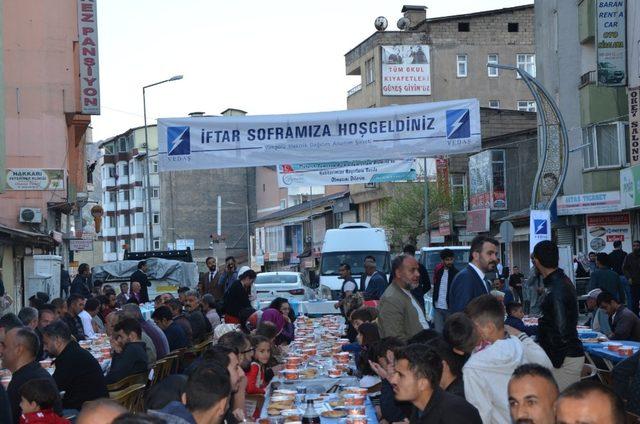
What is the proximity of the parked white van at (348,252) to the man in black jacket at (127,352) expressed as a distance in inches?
950

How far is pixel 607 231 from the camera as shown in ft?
127

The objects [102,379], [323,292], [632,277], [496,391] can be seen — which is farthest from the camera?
[323,292]

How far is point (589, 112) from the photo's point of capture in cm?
3916

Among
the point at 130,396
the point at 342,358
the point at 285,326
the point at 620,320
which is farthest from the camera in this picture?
the point at 285,326

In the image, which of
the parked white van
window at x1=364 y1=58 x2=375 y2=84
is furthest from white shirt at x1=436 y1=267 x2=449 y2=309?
window at x1=364 y1=58 x2=375 y2=84

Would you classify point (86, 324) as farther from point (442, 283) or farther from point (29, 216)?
point (29, 216)

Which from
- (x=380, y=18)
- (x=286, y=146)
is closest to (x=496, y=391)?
(x=286, y=146)

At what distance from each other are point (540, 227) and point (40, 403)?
1609cm

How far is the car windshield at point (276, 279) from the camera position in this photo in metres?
36.4

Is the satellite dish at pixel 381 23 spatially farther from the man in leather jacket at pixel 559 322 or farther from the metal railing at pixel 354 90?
the man in leather jacket at pixel 559 322

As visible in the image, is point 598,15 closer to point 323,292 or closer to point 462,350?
point 323,292

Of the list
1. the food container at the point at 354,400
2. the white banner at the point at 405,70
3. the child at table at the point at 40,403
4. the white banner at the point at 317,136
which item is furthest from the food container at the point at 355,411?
the white banner at the point at 405,70

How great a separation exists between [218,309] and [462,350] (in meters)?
16.4

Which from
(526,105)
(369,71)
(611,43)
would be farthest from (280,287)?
(526,105)
